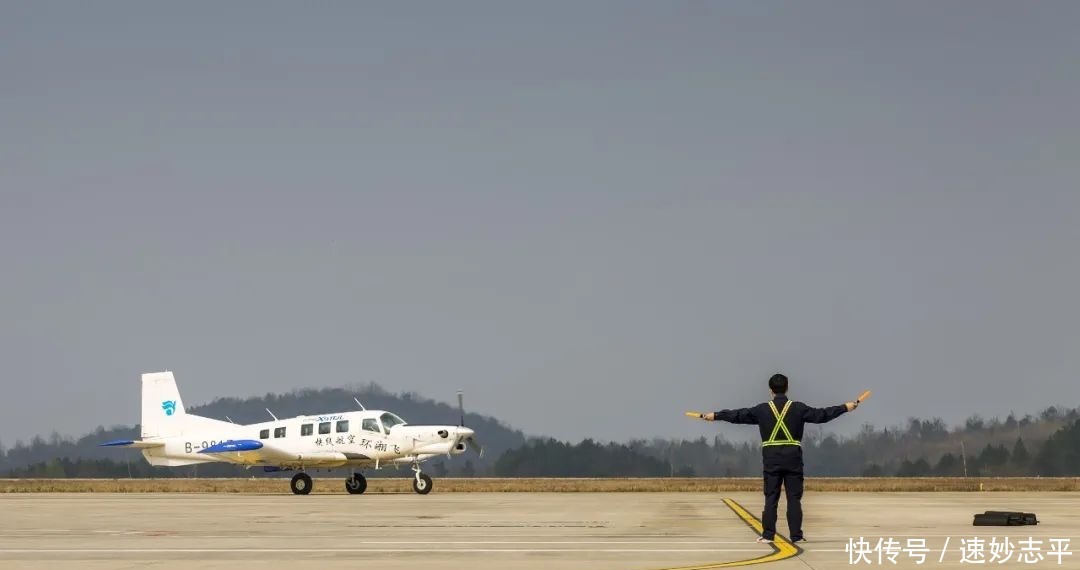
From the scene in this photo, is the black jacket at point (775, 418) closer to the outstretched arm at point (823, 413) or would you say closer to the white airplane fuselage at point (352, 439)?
the outstretched arm at point (823, 413)

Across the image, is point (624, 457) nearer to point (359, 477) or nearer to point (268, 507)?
point (359, 477)

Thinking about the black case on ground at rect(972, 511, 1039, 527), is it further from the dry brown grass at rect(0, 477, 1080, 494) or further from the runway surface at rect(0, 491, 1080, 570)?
the dry brown grass at rect(0, 477, 1080, 494)

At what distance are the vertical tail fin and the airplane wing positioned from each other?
175 cm

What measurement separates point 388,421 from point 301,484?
3.54 metres

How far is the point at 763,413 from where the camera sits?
18.5 metres

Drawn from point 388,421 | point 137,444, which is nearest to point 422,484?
point 388,421

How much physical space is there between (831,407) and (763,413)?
86cm

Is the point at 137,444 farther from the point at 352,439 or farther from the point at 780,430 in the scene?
the point at 780,430

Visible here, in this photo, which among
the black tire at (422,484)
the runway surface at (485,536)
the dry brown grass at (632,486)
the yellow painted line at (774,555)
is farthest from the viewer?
the dry brown grass at (632,486)

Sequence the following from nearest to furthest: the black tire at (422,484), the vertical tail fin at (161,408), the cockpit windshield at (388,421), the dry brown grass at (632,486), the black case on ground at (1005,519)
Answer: the black case on ground at (1005,519)
the black tire at (422,484)
the cockpit windshield at (388,421)
the vertical tail fin at (161,408)
the dry brown grass at (632,486)

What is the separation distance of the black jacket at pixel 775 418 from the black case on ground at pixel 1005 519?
527cm

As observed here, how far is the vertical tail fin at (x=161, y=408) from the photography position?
5128 centimetres

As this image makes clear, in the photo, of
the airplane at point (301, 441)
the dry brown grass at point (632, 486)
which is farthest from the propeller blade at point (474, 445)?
the dry brown grass at point (632, 486)

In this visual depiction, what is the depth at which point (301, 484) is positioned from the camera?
46.4 metres
